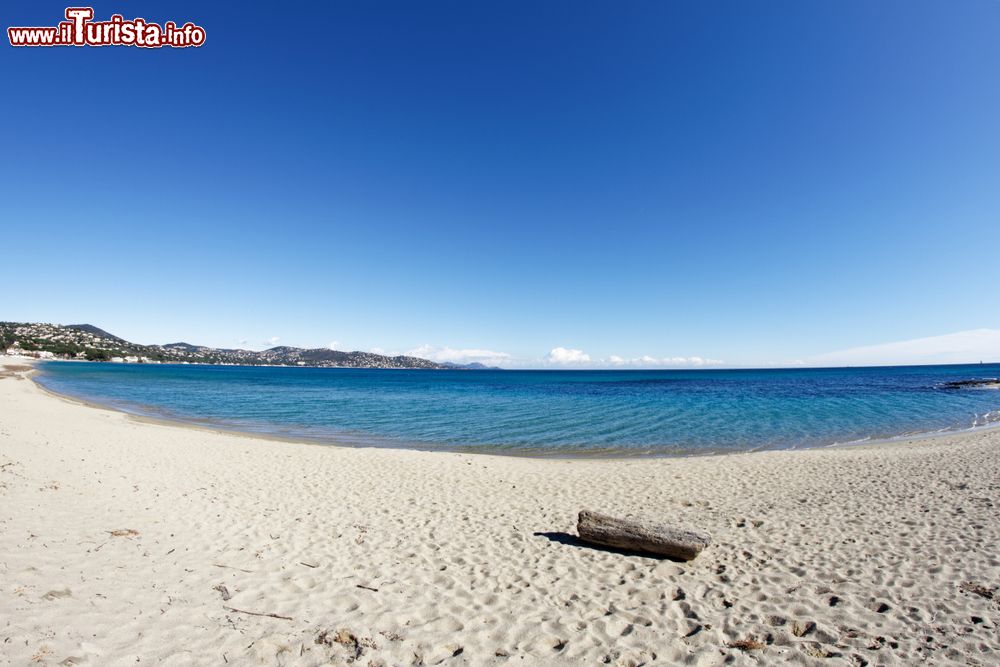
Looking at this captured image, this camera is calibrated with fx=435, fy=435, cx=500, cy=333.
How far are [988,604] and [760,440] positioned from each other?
20175 mm

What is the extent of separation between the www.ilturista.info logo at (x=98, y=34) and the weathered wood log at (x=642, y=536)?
2216cm

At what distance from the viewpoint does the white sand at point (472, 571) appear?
5.21 meters

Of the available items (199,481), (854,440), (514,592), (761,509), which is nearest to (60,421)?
(199,481)

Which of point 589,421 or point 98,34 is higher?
point 98,34

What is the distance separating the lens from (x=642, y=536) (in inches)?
313

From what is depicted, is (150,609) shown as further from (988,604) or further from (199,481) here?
(988,604)

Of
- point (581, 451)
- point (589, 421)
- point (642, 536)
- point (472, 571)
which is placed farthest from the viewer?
point (589, 421)

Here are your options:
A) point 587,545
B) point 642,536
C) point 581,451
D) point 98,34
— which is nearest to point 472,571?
point 587,545

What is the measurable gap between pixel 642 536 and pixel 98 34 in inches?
962

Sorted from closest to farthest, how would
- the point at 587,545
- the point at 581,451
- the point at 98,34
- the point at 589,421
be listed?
1. the point at 587,545
2. the point at 98,34
3. the point at 581,451
4. the point at 589,421

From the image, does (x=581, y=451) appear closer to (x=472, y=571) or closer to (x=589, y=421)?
(x=589, y=421)

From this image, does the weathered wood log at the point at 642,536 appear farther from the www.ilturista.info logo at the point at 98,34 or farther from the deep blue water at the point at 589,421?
the www.ilturista.info logo at the point at 98,34

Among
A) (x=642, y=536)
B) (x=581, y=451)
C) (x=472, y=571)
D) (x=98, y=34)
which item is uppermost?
→ (x=98, y=34)

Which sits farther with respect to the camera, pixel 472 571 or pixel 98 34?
pixel 98 34
